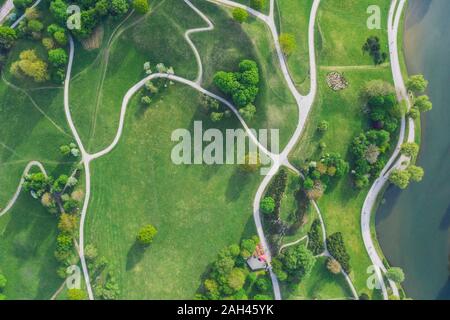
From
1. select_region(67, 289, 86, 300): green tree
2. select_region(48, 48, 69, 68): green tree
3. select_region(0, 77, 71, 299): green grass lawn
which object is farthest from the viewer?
select_region(0, 77, 71, 299): green grass lawn

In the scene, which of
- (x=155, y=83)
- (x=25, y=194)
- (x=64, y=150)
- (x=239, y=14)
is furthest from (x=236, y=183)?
(x=25, y=194)

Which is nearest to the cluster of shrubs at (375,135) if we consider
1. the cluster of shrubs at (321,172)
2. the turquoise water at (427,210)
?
the cluster of shrubs at (321,172)

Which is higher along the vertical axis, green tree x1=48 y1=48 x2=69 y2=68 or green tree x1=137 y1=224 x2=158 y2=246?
green tree x1=48 y1=48 x2=69 y2=68

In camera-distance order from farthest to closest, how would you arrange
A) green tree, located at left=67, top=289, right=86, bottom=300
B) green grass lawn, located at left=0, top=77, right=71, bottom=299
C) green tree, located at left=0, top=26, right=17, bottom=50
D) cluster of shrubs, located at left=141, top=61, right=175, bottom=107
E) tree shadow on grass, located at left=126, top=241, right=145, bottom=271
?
cluster of shrubs, located at left=141, top=61, right=175, bottom=107 < tree shadow on grass, located at left=126, top=241, right=145, bottom=271 < green grass lawn, located at left=0, top=77, right=71, bottom=299 < green tree, located at left=0, top=26, right=17, bottom=50 < green tree, located at left=67, top=289, right=86, bottom=300

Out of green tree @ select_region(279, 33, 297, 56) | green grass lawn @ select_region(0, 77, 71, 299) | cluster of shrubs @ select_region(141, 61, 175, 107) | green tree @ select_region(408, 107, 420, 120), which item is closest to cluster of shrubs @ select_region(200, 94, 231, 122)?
cluster of shrubs @ select_region(141, 61, 175, 107)

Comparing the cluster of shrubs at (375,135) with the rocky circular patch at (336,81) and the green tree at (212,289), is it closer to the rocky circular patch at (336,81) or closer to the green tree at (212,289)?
the rocky circular patch at (336,81)

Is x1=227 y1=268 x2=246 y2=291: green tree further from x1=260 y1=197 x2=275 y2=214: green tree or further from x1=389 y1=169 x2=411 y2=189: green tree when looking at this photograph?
x1=389 y1=169 x2=411 y2=189: green tree
